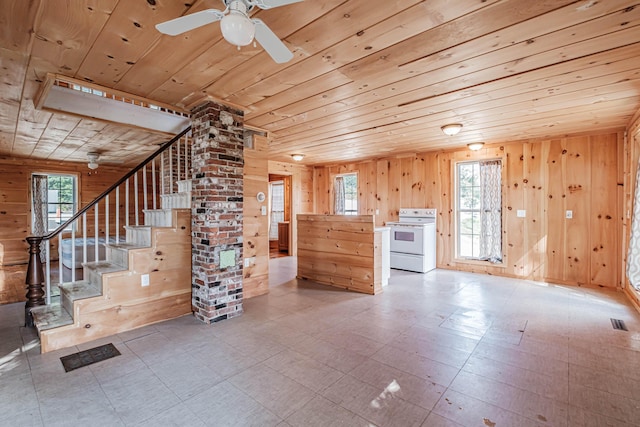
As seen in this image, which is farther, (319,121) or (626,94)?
(319,121)

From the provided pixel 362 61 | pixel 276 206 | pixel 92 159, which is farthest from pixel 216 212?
pixel 276 206

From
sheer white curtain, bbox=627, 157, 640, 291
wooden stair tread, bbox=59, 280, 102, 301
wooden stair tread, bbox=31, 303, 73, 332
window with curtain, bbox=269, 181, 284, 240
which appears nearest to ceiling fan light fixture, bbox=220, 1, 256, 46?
wooden stair tread, bbox=59, 280, 102, 301

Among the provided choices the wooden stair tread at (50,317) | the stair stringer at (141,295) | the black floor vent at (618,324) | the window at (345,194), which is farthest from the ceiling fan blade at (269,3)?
the window at (345,194)

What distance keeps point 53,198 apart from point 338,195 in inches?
276

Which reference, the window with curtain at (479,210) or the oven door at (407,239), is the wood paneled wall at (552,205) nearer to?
the window with curtain at (479,210)

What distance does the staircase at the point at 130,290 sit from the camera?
8.92 ft

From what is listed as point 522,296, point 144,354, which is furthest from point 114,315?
point 522,296

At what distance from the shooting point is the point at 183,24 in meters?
1.52

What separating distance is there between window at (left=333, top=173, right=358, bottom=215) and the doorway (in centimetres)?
131

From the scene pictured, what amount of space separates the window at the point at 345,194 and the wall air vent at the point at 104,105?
4.44 meters

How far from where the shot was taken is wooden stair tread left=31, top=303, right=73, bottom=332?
263 centimetres

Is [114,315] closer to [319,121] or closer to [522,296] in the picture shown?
[319,121]

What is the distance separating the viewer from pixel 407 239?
5.78 m

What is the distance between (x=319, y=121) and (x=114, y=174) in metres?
6.51
